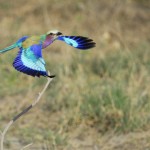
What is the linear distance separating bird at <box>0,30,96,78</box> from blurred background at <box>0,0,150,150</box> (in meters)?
1.34

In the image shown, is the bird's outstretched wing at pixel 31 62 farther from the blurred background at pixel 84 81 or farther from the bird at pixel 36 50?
the blurred background at pixel 84 81

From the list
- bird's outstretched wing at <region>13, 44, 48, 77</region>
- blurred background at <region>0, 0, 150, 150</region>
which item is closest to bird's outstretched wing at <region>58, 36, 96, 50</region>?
bird's outstretched wing at <region>13, 44, 48, 77</region>

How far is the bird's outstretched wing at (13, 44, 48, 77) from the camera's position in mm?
2131

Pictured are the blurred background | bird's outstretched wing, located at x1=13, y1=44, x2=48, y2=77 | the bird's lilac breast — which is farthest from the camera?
the blurred background

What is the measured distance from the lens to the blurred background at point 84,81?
12.8ft

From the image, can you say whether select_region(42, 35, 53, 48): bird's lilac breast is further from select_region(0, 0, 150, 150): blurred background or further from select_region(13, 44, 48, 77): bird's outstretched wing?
select_region(0, 0, 150, 150): blurred background

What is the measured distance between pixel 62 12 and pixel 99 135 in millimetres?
2849

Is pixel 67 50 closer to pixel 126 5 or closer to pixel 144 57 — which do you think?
pixel 144 57

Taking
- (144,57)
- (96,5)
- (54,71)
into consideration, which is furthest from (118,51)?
(96,5)

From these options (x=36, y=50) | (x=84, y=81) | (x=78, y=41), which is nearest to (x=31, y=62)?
(x=36, y=50)

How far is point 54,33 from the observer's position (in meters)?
2.29

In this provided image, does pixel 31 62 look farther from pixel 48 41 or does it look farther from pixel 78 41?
pixel 78 41

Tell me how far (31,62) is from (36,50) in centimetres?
8

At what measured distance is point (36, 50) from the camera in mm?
2258
